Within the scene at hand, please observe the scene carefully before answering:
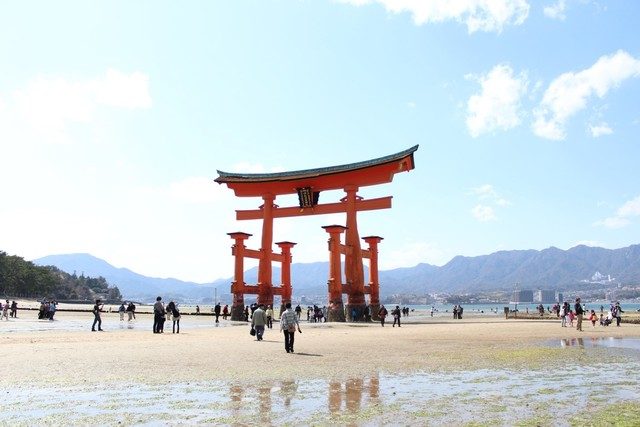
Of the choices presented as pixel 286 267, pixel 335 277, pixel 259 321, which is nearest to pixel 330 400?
pixel 259 321

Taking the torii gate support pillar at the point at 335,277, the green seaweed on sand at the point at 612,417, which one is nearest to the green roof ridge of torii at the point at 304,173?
the torii gate support pillar at the point at 335,277

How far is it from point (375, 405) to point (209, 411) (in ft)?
7.87

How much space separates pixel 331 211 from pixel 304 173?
368cm

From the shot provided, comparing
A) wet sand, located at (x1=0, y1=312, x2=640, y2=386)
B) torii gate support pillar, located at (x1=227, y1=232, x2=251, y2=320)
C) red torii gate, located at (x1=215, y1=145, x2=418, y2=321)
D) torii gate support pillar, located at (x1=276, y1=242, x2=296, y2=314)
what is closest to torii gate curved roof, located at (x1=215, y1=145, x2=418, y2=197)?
red torii gate, located at (x1=215, y1=145, x2=418, y2=321)

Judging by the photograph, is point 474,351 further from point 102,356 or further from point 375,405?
point 102,356

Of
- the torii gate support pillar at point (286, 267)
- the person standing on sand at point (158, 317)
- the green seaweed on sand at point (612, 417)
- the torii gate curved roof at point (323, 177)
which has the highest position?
the torii gate curved roof at point (323, 177)

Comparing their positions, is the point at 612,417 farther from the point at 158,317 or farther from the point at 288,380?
the point at 158,317

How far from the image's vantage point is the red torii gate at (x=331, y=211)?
3694cm

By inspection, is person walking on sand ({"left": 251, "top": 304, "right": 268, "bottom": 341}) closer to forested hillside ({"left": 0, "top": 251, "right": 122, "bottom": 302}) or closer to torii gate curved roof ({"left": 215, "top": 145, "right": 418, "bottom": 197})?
torii gate curved roof ({"left": 215, "top": 145, "right": 418, "bottom": 197})

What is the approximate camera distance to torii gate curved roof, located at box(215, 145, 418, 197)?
36.4 meters

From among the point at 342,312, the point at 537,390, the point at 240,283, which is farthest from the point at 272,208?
the point at 537,390

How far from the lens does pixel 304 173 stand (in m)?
39.3

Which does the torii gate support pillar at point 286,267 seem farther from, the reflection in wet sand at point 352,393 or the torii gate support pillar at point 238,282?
the reflection in wet sand at point 352,393

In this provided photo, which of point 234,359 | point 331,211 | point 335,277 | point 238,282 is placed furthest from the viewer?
point 331,211
